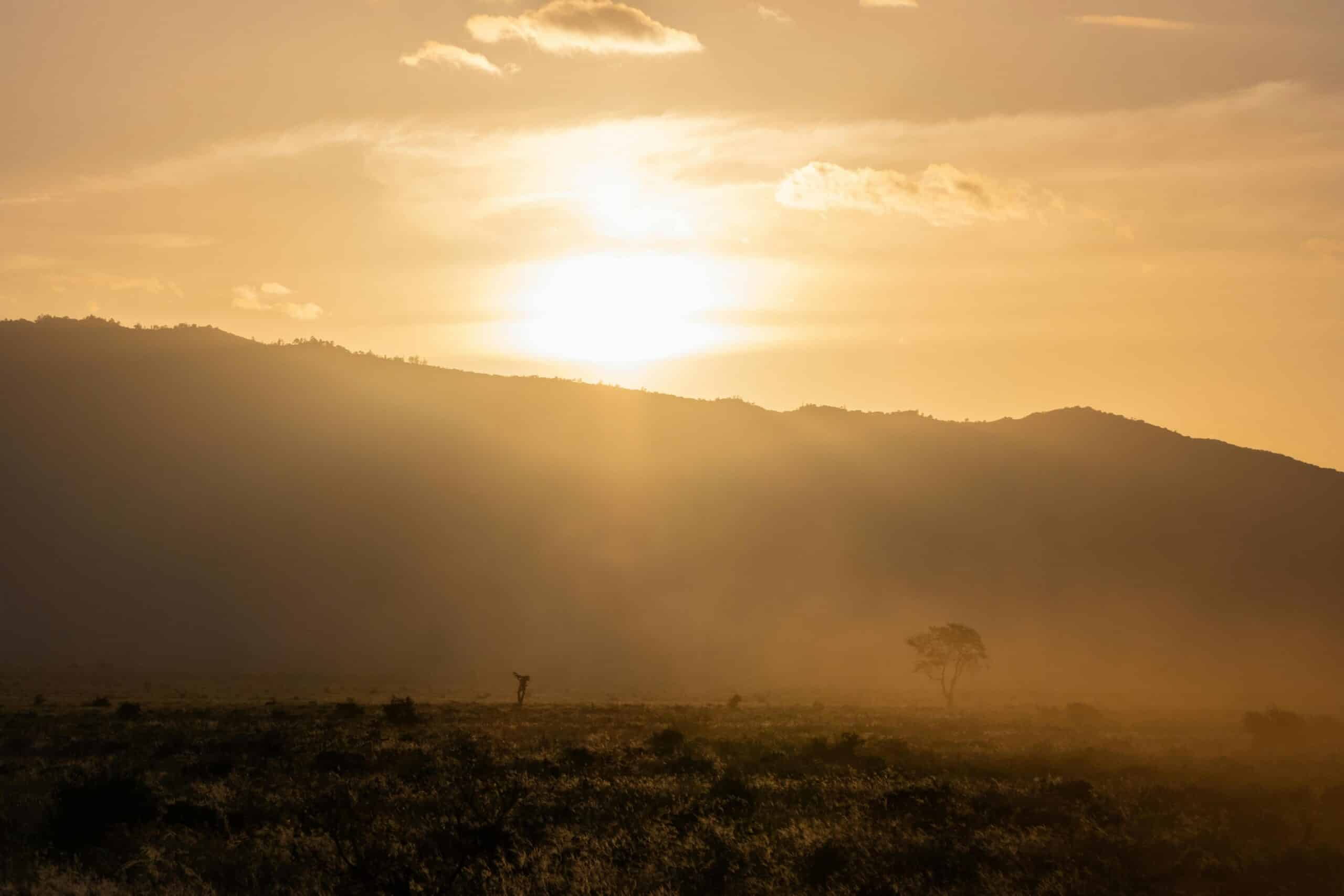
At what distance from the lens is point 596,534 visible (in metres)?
142

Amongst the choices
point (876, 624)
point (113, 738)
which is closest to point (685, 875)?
point (113, 738)

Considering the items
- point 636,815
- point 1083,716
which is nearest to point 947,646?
point 1083,716

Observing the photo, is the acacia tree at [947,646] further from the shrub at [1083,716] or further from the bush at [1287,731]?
the bush at [1287,731]

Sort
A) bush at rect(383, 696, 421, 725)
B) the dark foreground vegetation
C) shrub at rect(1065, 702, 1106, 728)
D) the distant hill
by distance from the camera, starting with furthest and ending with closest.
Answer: the distant hill → shrub at rect(1065, 702, 1106, 728) → bush at rect(383, 696, 421, 725) → the dark foreground vegetation

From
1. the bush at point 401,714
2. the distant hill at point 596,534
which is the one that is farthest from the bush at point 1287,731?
the distant hill at point 596,534

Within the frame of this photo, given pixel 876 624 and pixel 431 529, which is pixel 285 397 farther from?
pixel 876 624

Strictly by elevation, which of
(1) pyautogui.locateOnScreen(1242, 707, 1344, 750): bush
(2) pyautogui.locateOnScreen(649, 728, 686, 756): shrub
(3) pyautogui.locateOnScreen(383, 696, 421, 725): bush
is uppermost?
(2) pyautogui.locateOnScreen(649, 728, 686, 756): shrub

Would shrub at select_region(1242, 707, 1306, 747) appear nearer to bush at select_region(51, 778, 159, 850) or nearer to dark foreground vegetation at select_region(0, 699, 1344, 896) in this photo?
dark foreground vegetation at select_region(0, 699, 1344, 896)

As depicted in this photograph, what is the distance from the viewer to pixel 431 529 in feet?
445

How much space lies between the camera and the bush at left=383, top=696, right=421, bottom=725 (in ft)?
126

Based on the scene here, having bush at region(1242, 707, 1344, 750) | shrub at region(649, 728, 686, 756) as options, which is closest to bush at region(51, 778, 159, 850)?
shrub at region(649, 728, 686, 756)

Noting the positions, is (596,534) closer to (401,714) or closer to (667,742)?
(401,714)

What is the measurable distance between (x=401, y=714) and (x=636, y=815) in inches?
887

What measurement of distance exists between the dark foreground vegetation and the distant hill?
72608 millimetres
